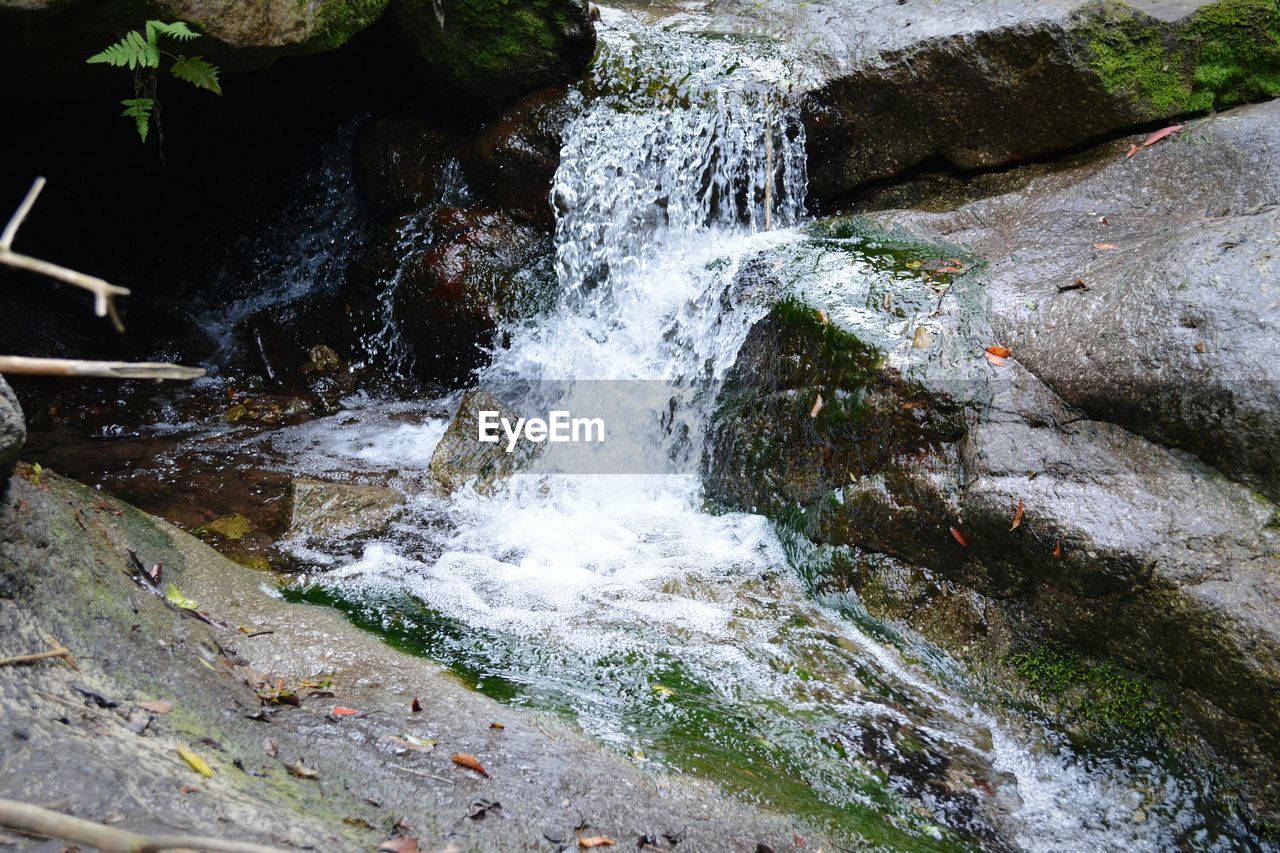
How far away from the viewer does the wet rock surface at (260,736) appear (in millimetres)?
1886

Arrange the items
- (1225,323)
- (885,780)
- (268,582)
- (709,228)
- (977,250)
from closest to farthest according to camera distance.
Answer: (885,780)
(1225,323)
(268,582)
(977,250)
(709,228)

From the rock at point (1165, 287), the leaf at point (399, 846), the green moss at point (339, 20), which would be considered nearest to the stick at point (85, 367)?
the leaf at point (399, 846)

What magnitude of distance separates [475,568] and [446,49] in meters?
4.36

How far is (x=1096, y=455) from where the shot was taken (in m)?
3.83

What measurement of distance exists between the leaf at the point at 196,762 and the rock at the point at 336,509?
2707 mm

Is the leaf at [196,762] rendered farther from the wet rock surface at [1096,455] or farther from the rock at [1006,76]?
the rock at [1006,76]

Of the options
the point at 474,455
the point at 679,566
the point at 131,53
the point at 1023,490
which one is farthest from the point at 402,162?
the point at 1023,490

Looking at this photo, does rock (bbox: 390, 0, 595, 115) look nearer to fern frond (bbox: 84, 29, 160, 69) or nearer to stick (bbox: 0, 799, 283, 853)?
fern frond (bbox: 84, 29, 160, 69)

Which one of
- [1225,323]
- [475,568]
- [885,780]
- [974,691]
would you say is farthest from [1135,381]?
[475,568]

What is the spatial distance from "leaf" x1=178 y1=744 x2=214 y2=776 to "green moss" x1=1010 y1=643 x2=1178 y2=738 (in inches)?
125

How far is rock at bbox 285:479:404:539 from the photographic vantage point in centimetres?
480

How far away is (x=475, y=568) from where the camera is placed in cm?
455

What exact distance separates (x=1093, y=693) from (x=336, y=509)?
153 inches

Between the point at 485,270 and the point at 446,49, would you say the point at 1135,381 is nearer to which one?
the point at 485,270
